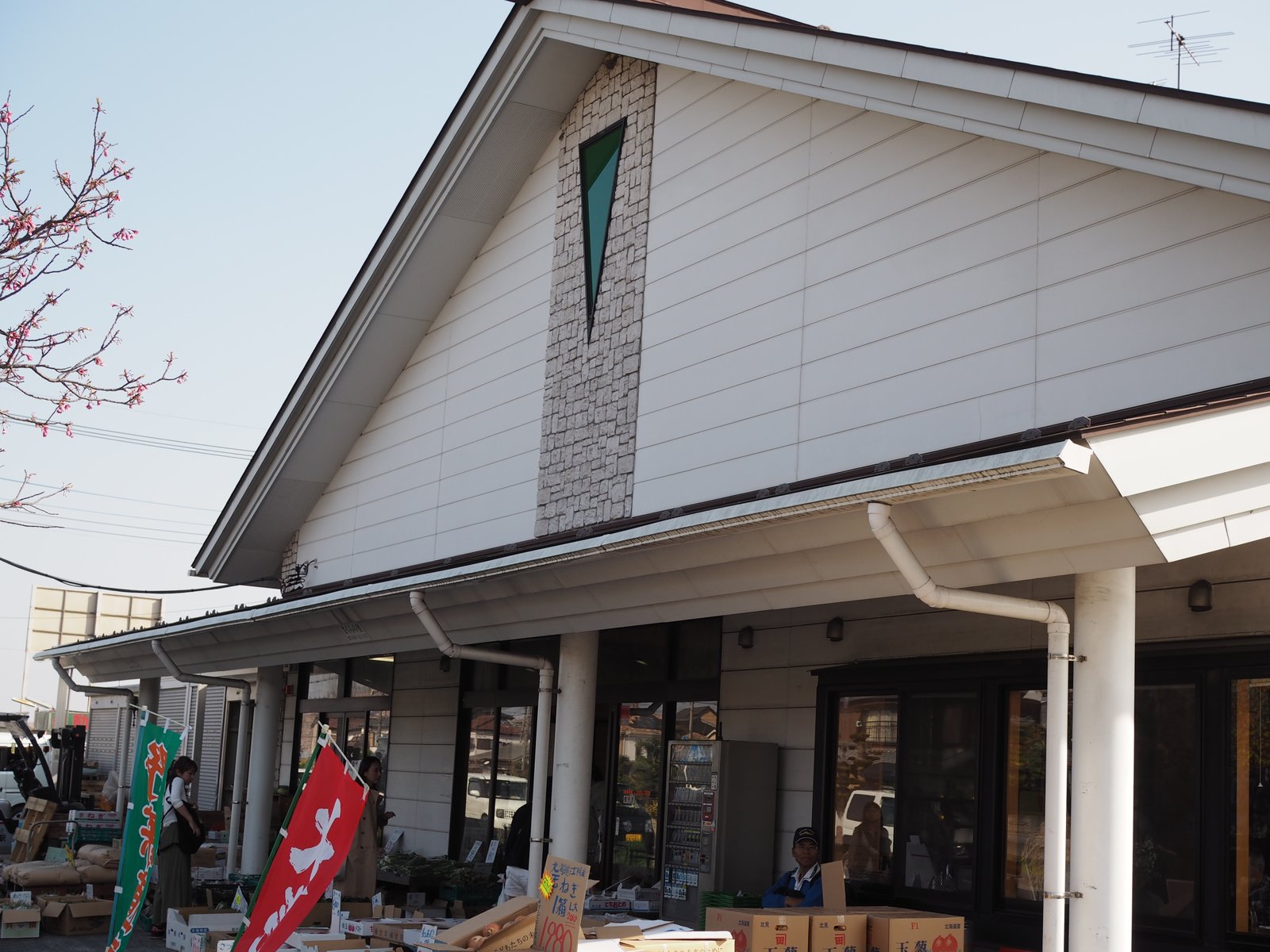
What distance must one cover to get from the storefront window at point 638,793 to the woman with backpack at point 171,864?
13.1 feet

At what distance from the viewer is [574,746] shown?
33.5 ft

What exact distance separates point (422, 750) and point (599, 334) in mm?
6541

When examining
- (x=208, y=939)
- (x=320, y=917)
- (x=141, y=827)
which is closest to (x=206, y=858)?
(x=320, y=917)

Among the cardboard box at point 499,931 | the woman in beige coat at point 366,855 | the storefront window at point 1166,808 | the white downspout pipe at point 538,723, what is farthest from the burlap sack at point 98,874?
the storefront window at point 1166,808

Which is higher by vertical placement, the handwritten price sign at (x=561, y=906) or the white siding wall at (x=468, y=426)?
the white siding wall at (x=468, y=426)

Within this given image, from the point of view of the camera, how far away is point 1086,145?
7324 mm

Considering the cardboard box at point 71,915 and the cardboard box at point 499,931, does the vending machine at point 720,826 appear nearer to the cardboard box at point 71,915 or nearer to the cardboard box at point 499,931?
the cardboard box at point 499,931

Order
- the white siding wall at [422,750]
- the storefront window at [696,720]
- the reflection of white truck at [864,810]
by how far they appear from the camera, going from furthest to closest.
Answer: the white siding wall at [422,750] < the storefront window at [696,720] < the reflection of white truck at [864,810]

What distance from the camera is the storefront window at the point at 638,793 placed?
1179 centimetres

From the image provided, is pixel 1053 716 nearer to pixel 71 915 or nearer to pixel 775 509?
pixel 775 509

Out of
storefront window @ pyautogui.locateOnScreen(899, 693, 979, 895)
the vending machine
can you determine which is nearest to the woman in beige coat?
the vending machine

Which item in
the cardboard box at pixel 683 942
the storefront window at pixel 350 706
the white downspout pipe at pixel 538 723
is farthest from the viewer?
the storefront window at pixel 350 706

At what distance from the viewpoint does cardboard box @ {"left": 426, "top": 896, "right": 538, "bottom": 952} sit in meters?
6.26

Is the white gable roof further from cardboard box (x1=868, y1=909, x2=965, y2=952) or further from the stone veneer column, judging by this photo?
cardboard box (x1=868, y1=909, x2=965, y2=952)
